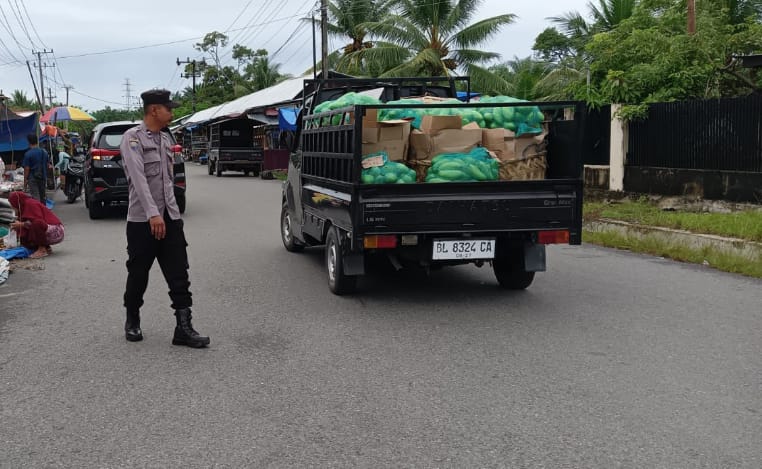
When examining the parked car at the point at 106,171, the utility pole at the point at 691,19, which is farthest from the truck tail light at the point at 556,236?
the utility pole at the point at 691,19

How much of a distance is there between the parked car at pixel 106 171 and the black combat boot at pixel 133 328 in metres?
9.31

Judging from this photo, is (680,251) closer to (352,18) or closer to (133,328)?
(133,328)

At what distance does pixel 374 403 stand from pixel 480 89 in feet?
87.7

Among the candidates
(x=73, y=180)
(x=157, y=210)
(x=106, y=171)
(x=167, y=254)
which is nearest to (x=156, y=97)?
(x=157, y=210)

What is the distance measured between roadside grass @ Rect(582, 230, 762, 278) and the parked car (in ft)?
26.0

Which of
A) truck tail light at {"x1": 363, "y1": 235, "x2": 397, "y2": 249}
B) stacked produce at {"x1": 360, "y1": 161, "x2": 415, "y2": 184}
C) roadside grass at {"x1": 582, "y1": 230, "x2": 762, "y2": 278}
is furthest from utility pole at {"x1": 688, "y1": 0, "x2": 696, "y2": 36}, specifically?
truck tail light at {"x1": 363, "y1": 235, "x2": 397, "y2": 249}

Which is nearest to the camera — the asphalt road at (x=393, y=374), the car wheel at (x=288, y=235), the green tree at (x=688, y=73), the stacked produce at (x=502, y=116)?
the asphalt road at (x=393, y=374)

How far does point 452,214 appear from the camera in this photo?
669 cm

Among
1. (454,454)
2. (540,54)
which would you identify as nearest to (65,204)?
(454,454)

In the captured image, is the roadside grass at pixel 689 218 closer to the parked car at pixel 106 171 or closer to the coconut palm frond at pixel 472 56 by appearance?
the parked car at pixel 106 171

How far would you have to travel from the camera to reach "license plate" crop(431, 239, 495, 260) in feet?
22.4

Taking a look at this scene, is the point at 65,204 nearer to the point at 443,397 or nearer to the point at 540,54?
the point at 443,397

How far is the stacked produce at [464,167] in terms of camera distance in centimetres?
687

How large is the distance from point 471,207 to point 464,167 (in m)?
0.40
